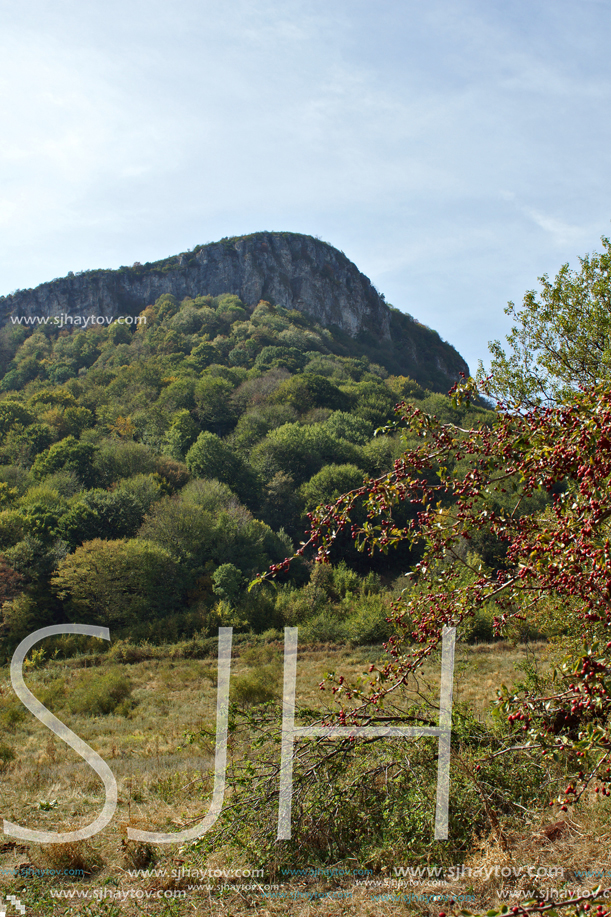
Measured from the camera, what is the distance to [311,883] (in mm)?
4434

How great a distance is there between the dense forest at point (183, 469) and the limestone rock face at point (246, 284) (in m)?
8.46

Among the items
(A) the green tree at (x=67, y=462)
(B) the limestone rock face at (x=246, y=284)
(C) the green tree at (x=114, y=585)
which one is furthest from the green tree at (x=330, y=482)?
(B) the limestone rock face at (x=246, y=284)

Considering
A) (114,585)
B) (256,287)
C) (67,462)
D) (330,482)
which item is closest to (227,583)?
(114,585)

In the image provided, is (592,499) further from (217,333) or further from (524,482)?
(217,333)

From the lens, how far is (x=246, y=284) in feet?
347

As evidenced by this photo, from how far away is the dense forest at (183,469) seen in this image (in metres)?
31.6

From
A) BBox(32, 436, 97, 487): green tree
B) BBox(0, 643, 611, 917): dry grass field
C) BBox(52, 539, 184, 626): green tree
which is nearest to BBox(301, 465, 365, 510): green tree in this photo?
BBox(52, 539, 184, 626): green tree

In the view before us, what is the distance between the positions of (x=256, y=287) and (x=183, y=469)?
66.0 meters

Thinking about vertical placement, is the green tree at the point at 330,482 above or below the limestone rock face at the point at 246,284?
below

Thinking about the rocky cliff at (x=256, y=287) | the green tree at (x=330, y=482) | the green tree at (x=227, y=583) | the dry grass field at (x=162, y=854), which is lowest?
the green tree at (x=227, y=583)

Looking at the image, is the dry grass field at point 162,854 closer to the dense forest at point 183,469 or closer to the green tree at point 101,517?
the dense forest at point 183,469

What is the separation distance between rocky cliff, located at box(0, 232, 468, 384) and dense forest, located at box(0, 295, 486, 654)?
8508mm

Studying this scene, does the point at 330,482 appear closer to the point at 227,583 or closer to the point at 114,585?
the point at 227,583

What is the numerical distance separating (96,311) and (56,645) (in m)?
79.8
